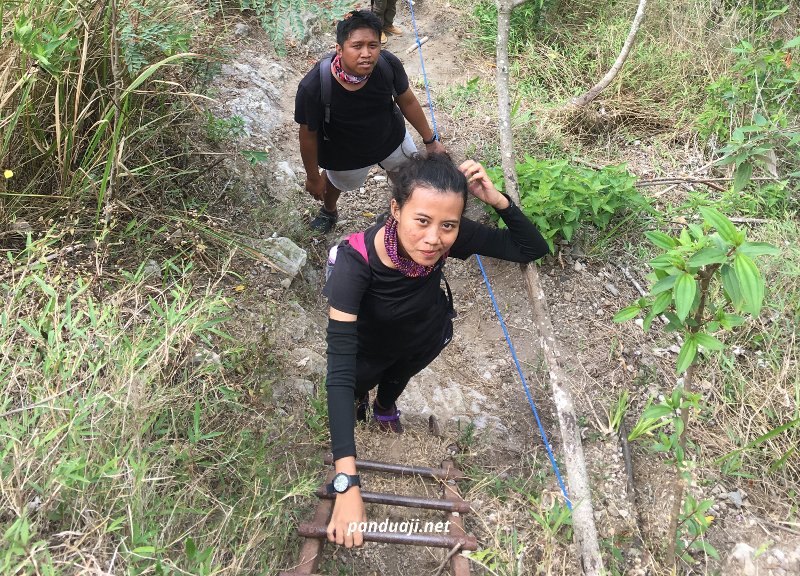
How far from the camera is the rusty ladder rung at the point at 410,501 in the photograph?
6.63 ft

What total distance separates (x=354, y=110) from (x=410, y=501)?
195cm

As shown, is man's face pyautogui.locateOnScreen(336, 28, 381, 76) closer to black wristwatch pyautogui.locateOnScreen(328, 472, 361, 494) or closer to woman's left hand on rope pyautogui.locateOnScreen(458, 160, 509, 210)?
woman's left hand on rope pyautogui.locateOnScreen(458, 160, 509, 210)

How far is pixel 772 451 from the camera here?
2.39 meters

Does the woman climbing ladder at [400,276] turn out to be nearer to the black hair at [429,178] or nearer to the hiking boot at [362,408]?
the black hair at [429,178]

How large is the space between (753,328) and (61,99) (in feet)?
11.6

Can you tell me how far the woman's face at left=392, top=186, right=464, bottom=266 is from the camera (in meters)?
1.75

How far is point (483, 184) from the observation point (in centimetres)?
204

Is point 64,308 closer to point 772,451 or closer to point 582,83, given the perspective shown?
point 772,451

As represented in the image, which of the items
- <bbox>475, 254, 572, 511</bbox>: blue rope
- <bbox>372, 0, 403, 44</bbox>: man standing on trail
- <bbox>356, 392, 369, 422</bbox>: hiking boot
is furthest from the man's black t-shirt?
<bbox>372, 0, 403, 44</bbox>: man standing on trail

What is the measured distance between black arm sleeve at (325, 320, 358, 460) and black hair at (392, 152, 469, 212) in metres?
0.46

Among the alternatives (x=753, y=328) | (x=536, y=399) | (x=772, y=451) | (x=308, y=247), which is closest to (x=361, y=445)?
(x=536, y=399)

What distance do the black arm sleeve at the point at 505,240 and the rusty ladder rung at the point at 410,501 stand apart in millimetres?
906

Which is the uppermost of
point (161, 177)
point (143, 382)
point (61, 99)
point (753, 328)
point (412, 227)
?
point (61, 99)

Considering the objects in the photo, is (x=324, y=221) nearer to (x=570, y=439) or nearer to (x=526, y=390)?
(x=526, y=390)
